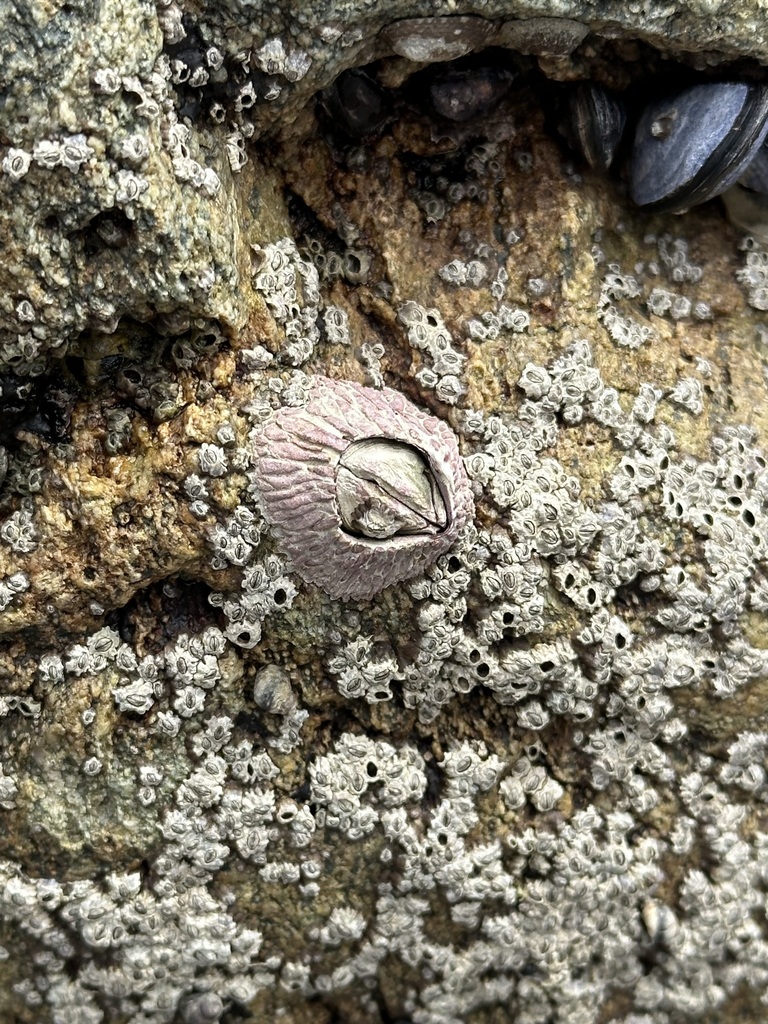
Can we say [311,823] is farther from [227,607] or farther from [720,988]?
[720,988]

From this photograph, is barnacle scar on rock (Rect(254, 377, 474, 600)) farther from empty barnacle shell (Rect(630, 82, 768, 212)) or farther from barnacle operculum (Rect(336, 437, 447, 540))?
empty barnacle shell (Rect(630, 82, 768, 212))

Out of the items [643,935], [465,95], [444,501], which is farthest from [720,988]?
[465,95]

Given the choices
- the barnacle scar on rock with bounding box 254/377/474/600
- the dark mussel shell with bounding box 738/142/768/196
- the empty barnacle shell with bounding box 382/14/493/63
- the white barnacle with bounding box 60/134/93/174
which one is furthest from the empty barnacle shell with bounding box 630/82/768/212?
the white barnacle with bounding box 60/134/93/174

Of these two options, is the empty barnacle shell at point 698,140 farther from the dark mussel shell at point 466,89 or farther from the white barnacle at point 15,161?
→ the white barnacle at point 15,161

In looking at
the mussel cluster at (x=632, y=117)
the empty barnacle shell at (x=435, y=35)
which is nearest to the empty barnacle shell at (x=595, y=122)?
the mussel cluster at (x=632, y=117)

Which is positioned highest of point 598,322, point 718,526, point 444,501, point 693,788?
point 598,322

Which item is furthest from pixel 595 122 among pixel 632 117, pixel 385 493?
pixel 385 493
